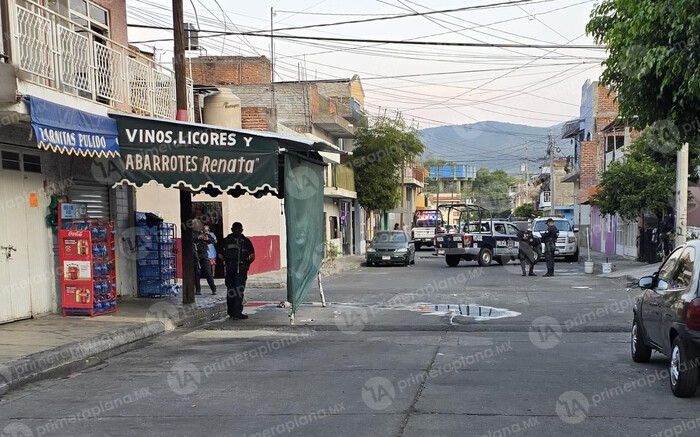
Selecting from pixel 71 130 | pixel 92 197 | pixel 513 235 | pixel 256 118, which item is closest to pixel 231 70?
pixel 256 118

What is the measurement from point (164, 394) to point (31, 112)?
15.1 ft

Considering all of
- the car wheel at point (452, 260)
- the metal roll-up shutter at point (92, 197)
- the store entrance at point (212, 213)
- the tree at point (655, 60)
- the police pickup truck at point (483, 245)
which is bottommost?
the car wheel at point (452, 260)

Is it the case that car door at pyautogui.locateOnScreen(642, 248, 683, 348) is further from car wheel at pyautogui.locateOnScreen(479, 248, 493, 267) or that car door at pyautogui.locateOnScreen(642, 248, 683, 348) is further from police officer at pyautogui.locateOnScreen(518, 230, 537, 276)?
car wheel at pyautogui.locateOnScreen(479, 248, 493, 267)

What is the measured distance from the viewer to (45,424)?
20.6 ft

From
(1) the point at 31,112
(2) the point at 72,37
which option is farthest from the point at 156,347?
(2) the point at 72,37

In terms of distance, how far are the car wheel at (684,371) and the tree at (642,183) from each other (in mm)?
18835

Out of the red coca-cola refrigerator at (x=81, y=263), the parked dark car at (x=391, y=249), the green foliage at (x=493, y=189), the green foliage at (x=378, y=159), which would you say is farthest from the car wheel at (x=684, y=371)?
the green foliage at (x=493, y=189)

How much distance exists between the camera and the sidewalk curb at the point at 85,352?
804 cm

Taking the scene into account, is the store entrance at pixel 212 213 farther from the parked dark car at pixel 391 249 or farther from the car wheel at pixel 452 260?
the car wheel at pixel 452 260

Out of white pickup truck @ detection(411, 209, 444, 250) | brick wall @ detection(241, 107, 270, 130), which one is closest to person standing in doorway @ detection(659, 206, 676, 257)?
brick wall @ detection(241, 107, 270, 130)

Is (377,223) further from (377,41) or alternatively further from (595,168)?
(377,41)

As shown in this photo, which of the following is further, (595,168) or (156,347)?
(595,168)

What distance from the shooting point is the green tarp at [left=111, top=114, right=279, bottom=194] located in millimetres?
11555

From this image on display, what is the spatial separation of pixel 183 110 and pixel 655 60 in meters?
8.87
